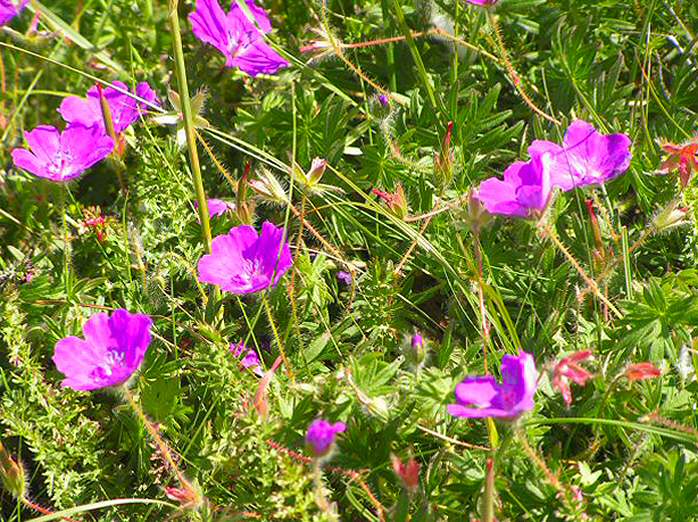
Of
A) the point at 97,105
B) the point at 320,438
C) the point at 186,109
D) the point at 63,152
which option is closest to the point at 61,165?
the point at 63,152

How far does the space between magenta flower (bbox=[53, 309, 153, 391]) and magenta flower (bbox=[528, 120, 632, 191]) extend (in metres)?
1.01

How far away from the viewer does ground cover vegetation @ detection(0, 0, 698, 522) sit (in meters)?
1.89

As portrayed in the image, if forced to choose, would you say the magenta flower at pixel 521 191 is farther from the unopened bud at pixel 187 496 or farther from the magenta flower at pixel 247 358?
the unopened bud at pixel 187 496

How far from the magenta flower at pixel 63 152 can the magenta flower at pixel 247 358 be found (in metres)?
0.66

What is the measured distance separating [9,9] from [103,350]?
A: 119cm

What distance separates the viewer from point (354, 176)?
2621mm

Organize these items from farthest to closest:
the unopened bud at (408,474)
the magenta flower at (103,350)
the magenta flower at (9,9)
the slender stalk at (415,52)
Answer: the magenta flower at (9,9) < the slender stalk at (415,52) < the magenta flower at (103,350) < the unopened bud at (408,474)

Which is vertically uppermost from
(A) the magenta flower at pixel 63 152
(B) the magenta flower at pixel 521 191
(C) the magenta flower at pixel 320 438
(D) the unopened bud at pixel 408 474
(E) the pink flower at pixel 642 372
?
(B) the magenta flower at pixel 521 191

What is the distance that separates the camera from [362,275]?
2.40 metres

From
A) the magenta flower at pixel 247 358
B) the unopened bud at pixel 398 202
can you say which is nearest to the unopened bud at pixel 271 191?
the unopened bud at pixel 398 202

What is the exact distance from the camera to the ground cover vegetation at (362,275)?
6.20ft

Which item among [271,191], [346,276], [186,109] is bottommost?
[346,276]

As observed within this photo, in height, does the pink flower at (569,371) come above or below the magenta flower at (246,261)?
above

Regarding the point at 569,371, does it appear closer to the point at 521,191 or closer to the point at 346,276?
the point at 521,191
